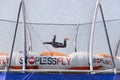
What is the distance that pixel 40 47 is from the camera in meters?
20.5

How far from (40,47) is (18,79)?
12.6ft

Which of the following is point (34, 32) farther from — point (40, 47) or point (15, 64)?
point (15, 64)

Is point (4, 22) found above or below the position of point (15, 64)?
above

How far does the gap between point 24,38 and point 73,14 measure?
4.20 m

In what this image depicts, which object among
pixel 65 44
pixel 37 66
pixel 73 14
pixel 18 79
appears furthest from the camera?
pixel 73 14

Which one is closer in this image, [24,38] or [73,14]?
[24,38]

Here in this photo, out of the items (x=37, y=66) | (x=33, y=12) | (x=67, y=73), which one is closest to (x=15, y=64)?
(x=37, y=66)

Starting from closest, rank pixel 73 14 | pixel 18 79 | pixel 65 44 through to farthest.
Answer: pixel 18 79, pixel 65 44, pixel 73 14

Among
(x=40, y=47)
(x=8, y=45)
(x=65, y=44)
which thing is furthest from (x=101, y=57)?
(x=8, y=45)

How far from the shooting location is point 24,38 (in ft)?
59.0

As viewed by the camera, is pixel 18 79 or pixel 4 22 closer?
pixel 18 79

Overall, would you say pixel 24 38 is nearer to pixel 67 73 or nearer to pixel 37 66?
pixel 37 66

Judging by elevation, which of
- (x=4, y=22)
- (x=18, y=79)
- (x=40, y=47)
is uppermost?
(x=4, y=22)

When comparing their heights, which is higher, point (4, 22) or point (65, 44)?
point (4, 22)
